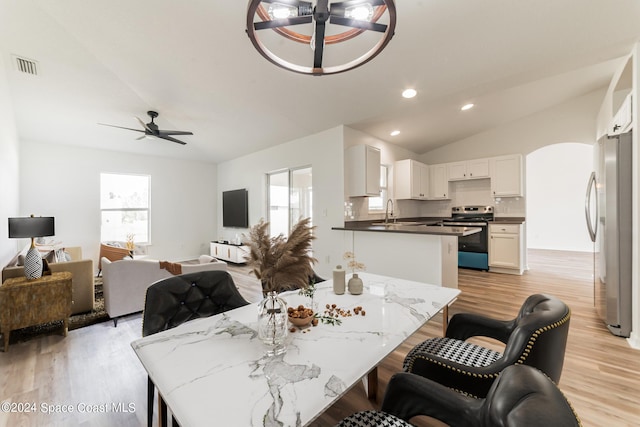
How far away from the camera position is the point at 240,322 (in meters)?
1.27

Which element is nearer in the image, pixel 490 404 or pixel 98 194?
pixel 490 404

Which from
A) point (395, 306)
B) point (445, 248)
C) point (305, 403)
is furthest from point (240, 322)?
point (445, 248)

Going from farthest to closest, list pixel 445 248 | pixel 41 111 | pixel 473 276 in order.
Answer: pixel 473 276, pixel 41 111, pixel 445 248

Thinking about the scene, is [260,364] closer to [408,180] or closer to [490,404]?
[490,404]

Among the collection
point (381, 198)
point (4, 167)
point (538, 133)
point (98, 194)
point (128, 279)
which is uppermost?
point (538, 133)

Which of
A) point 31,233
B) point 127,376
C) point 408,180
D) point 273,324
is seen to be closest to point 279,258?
point 273,324

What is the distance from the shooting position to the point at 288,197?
17.9ft

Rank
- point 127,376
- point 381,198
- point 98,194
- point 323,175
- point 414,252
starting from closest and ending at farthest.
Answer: point 127,376
point 414,252
point 323,175
point 381,198
point 98,194

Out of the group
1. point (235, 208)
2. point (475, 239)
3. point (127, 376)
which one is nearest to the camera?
point (127, 376)

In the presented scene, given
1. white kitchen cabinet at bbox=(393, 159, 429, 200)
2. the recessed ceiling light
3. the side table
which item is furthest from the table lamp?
white kitchen cabinet at bbox=(393, 159, 429, 200)

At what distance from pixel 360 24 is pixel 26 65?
421 cm

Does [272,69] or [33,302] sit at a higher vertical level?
[272,69]

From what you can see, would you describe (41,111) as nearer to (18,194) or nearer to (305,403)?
(18,194)

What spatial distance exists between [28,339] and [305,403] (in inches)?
132
